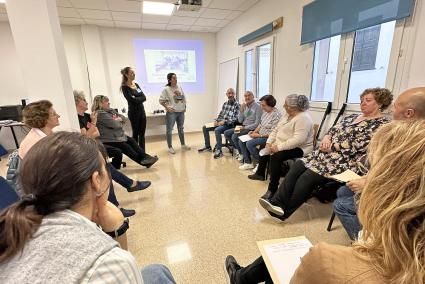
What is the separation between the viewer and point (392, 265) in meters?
0.50

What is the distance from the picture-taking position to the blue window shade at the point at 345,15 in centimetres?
199

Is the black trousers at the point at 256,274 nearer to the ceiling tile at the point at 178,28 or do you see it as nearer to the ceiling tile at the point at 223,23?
the ceiling tile at the point at 223,23

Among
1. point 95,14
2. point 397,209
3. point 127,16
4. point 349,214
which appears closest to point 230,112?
point 127,16

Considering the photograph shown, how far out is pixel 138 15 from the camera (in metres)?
4.30

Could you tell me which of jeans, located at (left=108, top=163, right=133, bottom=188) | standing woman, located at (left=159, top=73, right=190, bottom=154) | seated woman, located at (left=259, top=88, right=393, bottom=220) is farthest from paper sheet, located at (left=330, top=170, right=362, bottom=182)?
standing woman, located at (left=159, top=73, right=190, bottom=154)

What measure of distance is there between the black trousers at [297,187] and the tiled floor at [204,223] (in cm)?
20

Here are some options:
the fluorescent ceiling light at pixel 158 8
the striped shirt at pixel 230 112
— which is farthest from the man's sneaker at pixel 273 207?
the fluorescent ceiling light at pixel 158 8

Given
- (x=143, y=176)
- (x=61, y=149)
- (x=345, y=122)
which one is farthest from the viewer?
(x=143, y=176)

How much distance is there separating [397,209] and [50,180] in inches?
32.7

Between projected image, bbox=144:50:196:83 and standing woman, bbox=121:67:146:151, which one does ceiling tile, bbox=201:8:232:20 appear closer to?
projected image, bbox=144:50:196:83

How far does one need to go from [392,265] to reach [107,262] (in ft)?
2.11

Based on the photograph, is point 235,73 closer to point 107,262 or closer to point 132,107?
point 132,107

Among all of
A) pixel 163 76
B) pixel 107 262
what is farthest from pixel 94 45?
pixel 107 262

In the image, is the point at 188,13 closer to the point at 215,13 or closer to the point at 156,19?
the point at 215,13
